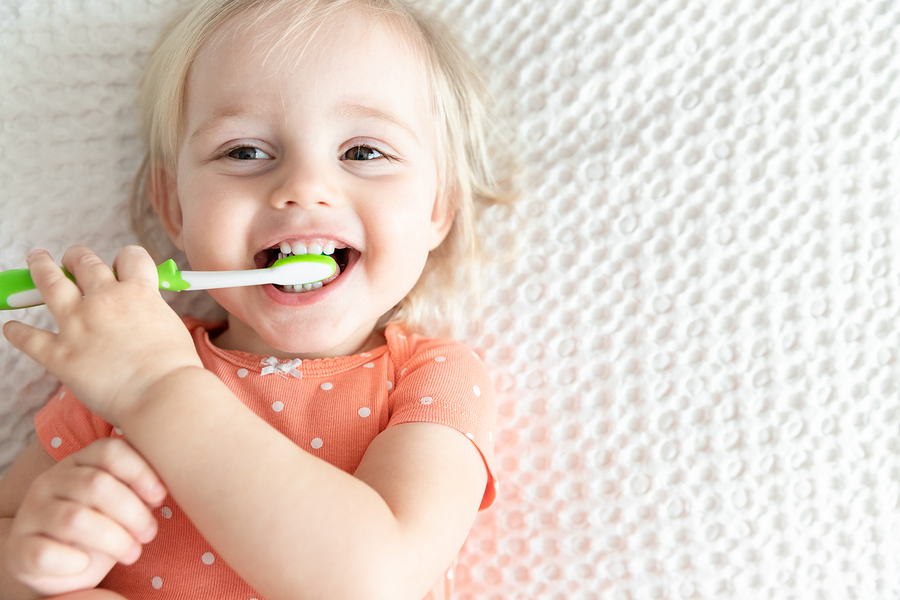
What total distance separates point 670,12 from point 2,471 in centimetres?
104

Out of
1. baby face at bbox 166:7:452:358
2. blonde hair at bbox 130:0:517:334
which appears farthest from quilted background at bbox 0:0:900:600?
baby face at bbox 166:7:452:358

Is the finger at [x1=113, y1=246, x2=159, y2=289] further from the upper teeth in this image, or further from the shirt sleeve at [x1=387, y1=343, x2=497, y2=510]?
the shirt sleeve at [x1=387, y1=343, x2=497, y2=510]

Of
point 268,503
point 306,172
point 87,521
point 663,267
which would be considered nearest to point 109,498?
point 87,521

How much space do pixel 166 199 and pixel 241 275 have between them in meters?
0.26

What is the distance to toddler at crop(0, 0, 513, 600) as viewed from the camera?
1.91 feet

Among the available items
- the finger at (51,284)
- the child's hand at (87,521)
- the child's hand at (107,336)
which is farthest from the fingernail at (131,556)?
the finger at (51,284)

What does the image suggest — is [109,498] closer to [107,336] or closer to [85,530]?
[85,530]

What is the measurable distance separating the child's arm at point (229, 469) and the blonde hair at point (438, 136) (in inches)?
11.1

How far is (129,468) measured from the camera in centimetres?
58

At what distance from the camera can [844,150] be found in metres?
0.88

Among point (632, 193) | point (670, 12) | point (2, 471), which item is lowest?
point (2, 471)

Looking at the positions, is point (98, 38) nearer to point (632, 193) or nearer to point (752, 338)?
point (632, 193)

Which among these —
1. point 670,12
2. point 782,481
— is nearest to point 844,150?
point 670,12

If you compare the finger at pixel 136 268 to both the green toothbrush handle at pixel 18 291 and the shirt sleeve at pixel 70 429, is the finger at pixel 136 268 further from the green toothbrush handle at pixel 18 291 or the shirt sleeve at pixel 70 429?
the shirt sleeve at pixel 70 429
